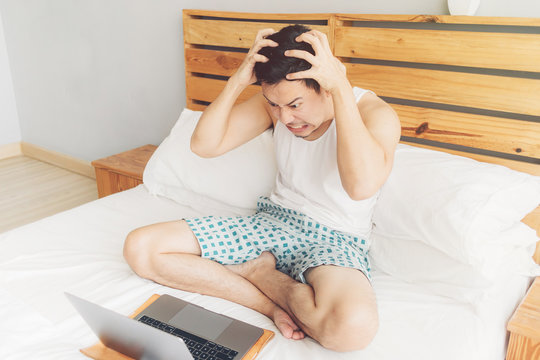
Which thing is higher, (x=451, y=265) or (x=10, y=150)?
(x=451, y=265)

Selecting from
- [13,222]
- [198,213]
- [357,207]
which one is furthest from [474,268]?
[13,222]

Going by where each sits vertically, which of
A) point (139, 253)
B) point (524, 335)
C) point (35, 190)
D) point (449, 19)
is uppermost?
point (449, 19)

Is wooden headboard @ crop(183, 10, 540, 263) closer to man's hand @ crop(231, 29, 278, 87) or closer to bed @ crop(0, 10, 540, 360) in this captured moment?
bed @ crop(0, 10, 540, 360)

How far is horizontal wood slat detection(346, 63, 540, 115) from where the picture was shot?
1.44m

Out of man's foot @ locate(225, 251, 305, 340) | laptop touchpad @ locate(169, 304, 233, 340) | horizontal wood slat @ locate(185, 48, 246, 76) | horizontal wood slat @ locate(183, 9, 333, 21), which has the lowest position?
laptop touchpad @ locate(169, 304, 233, 340)

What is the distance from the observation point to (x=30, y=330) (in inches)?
42.3

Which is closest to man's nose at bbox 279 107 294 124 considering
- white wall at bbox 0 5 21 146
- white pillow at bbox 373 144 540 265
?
white pillow at bbox 373 144 540 265

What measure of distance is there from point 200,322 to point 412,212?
0.67 meters

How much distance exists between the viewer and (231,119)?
1460 millimetres

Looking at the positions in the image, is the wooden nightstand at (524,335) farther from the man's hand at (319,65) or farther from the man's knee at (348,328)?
the man's hand at (319,65)

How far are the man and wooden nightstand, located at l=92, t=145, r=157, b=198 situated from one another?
31.3 inches

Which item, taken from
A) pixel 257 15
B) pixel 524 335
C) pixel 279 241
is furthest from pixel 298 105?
pixel 257 15

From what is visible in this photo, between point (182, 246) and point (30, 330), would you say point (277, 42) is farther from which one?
point (30, 330)

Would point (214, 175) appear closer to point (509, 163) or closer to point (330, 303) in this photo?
point (330, 303)
